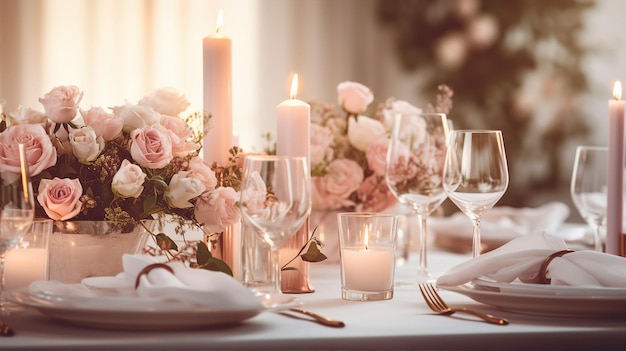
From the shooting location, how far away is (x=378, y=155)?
5.80ft

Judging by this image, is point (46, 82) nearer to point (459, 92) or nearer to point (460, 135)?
point (459, 92)

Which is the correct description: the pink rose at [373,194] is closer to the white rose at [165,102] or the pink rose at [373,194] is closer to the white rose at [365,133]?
the white rose at [365,133]

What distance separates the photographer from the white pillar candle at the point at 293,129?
134cm

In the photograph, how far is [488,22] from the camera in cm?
509

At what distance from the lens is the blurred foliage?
197 inches

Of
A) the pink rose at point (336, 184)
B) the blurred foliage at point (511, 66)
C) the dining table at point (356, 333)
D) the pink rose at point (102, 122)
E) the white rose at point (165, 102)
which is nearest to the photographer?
the dining table at point (356, 333)

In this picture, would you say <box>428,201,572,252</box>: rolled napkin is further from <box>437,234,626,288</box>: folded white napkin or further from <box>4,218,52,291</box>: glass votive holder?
<box>4,218,52,291</box>: glass votive holder

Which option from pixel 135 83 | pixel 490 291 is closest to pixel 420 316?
pixel 490 291

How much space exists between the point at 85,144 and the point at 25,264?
7.2 inches

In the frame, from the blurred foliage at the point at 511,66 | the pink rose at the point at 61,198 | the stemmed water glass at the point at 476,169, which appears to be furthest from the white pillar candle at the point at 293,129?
the blurred foliage at the point at 511,66

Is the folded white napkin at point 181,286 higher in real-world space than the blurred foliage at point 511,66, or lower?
lower

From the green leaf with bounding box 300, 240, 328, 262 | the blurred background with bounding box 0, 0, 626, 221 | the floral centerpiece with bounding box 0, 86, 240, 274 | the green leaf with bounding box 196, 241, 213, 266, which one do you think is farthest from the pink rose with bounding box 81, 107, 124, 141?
the blurred background with bounding box 0, 0, 626, 221

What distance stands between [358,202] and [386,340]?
0.90 metres

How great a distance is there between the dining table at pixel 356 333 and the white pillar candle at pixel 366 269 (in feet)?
0.34
